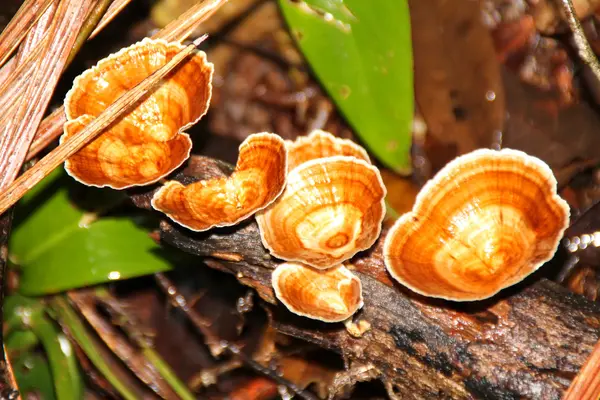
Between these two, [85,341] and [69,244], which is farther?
[85,341]

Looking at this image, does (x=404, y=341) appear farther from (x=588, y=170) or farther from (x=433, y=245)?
(x=588, y=170)

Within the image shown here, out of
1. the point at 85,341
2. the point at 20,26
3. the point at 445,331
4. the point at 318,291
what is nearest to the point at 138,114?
the point at 20,26

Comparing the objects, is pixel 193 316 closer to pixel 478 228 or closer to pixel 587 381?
pixel 478 228

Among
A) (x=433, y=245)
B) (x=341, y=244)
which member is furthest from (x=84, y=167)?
(x=433, y=245)

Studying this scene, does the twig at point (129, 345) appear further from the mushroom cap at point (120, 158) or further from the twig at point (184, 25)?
the twig at point (184, 25)

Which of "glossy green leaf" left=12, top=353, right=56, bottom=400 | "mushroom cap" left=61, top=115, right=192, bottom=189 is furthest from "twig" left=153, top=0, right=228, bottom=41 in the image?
"glossy green leaf" left=12, top=353, right=56, bottom=400

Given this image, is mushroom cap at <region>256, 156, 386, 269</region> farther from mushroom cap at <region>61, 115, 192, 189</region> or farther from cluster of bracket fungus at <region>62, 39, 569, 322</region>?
mushroom cap at <region>61, 115, 192, 189</region>
